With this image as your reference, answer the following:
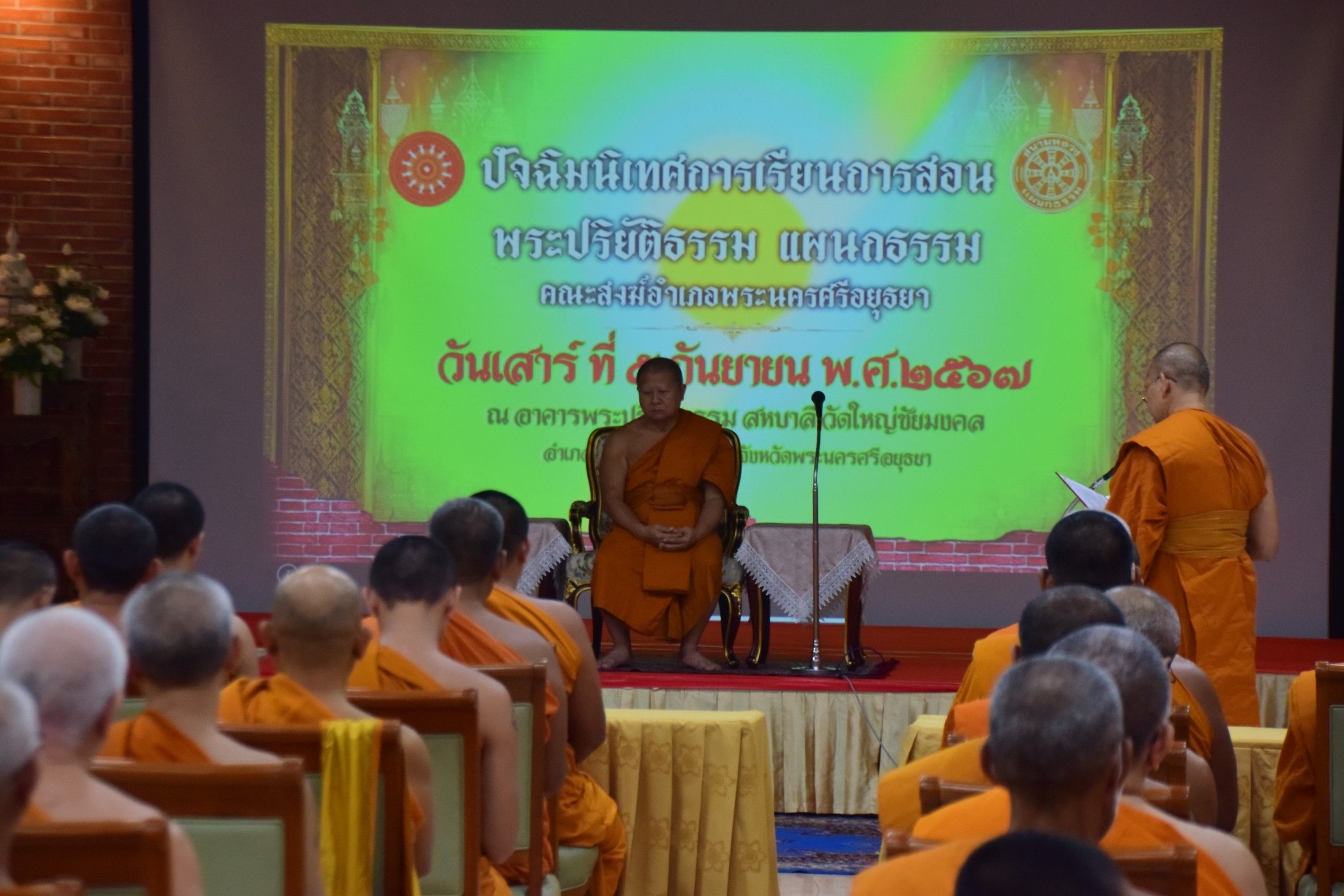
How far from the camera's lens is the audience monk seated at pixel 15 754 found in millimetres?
1467

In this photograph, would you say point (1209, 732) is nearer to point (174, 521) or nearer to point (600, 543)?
point (174, 521)

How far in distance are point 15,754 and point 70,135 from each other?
23.6 ft

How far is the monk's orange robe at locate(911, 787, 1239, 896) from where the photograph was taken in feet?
6.21

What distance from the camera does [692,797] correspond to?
172 inches

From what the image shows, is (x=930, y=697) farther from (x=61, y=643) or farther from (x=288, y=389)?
(x=61, y=643)

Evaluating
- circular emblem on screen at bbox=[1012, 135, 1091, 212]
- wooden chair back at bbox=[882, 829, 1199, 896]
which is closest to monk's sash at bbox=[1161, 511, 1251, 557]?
circular emblem on screen at bbox=[1012, 135, 1091, 212]

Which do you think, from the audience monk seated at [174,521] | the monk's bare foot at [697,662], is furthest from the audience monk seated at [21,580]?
the monk's bare foot at [697,662]

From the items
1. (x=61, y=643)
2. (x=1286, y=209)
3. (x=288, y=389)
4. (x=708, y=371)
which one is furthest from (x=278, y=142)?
(x=61, y=643)

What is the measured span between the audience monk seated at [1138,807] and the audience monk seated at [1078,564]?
1.18 m

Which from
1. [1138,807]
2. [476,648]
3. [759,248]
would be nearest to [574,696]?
[476,648]

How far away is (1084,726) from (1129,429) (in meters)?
6.12

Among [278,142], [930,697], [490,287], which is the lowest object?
[930,697]

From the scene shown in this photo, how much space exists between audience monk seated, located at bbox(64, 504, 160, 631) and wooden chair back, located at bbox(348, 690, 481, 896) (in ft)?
2.80

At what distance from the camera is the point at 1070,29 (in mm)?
7566
